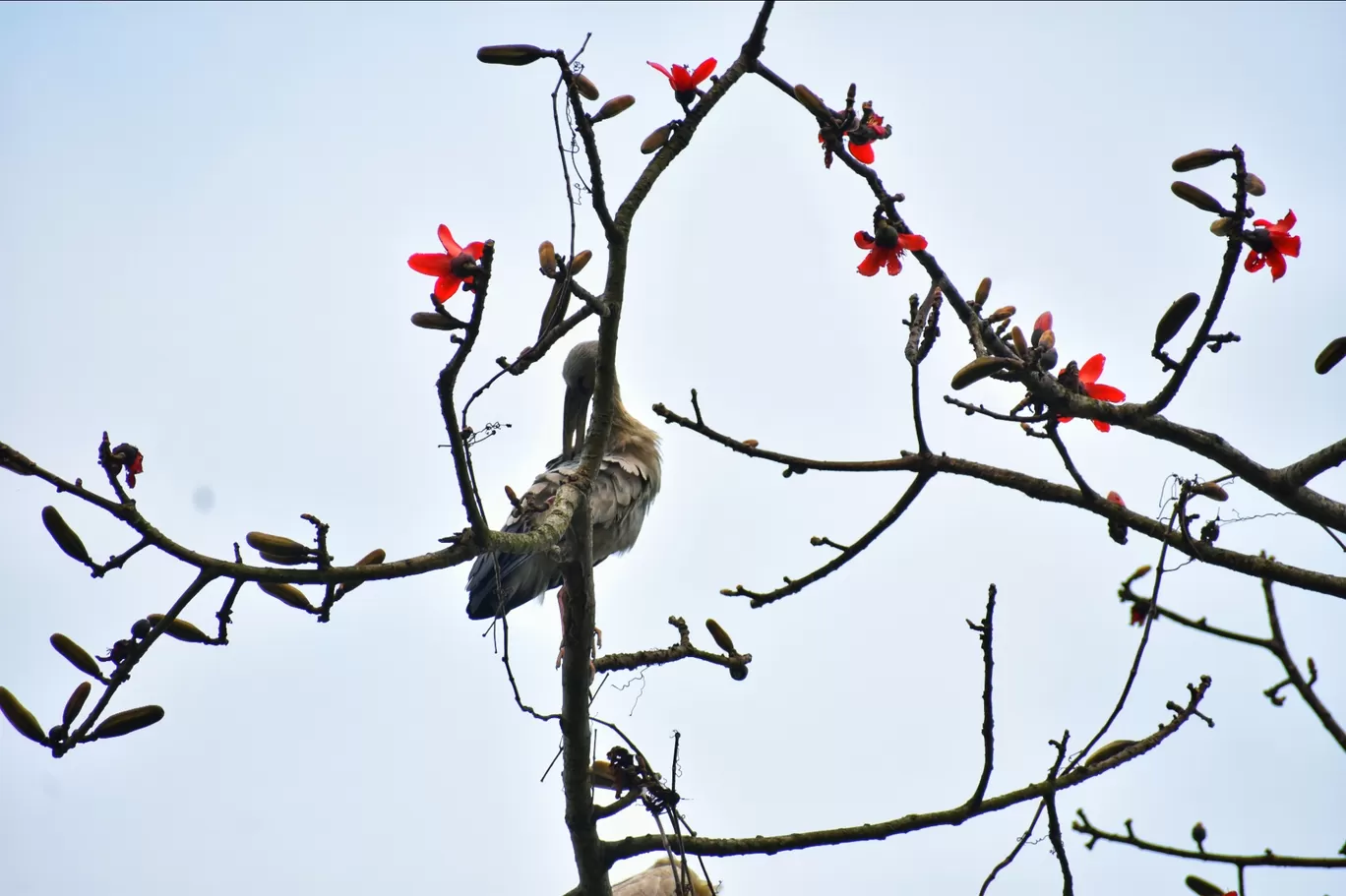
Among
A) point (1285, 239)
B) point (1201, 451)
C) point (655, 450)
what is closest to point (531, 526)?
Result: point (1201, 451)

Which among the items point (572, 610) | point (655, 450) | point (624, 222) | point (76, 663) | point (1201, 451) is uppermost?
point (655, 450)

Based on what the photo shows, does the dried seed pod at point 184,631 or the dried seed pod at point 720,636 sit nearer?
the dried seed pod at point 184,631

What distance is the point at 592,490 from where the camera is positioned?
19.8 ft

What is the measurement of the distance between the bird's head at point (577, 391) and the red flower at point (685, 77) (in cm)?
342

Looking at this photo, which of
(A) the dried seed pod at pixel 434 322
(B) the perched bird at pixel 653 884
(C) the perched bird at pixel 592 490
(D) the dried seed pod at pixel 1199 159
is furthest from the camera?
(C) the perched bird at pixel 592 490

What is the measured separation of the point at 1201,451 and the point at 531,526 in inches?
65.8

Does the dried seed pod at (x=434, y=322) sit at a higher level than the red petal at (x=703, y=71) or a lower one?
lower

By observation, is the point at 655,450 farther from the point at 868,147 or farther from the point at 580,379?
the point at 868,147

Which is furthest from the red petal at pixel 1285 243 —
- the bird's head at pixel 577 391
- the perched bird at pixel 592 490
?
the bird's head at pixel 577 391

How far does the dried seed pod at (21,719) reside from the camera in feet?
6.81

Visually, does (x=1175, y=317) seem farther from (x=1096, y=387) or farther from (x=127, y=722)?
(x=127, y=722)

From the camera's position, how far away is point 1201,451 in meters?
2.71

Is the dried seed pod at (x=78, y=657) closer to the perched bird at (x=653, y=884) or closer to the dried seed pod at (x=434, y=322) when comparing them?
the dried seed pod at (x=434, y=322)

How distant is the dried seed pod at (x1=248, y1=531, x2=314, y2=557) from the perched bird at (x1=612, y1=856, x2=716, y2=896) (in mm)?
3595
